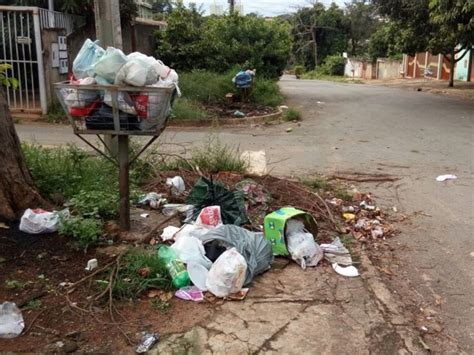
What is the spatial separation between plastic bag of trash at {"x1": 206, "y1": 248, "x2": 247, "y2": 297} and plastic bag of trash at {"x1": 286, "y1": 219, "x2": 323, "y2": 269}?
2.28 ft

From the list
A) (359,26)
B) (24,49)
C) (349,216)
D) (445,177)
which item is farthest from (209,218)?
(359,26)

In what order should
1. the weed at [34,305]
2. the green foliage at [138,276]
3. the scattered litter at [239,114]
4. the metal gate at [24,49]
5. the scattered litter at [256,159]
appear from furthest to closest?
1. the scattered litter at [239,114]
2. the metal gate at [24,49]
3. the scattered litter at [256,159]
4. the green foliage at [138,276]
5. the weed at [34,305]

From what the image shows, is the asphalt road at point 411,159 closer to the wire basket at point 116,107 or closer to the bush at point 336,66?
the wire basket at point 116,107

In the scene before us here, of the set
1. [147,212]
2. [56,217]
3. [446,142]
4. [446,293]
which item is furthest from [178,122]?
[446,293]

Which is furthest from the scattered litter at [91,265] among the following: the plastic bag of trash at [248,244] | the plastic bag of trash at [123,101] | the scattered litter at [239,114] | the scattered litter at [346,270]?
the scattered litter at [239,114]

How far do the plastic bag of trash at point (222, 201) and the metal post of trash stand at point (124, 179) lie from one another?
623 mm

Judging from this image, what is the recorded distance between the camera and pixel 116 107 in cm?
395

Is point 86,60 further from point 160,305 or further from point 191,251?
point 160,305

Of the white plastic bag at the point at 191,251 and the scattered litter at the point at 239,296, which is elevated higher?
the white plastic bag at the point at 191,251

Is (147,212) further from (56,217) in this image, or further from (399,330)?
(399,330)

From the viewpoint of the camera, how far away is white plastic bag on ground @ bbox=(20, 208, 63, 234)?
4.23m

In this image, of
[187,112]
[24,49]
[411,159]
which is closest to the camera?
[411,159]

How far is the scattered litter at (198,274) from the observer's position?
370 cm

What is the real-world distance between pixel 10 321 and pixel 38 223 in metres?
1.19
